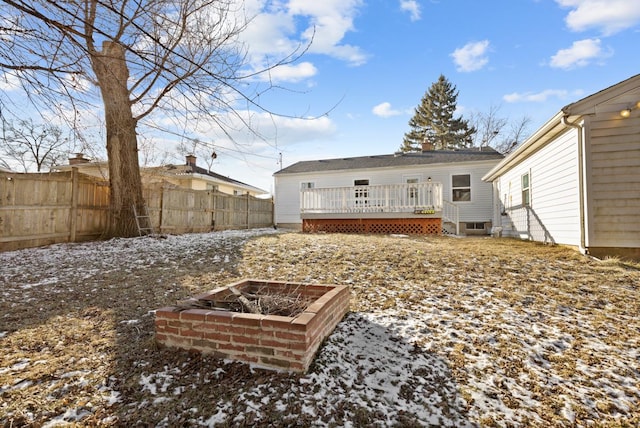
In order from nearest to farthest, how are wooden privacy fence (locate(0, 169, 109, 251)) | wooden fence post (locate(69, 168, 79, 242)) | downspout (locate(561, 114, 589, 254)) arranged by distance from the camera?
downspout (locate(561, 114, 589, 254)), wooden privacy fence (locate(0, 169, 109, 251)), wooden fence post (locate(69, 168, 79, 242))

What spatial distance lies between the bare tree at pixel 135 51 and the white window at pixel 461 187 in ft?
41.1

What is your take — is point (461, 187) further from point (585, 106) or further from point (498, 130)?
point (498, 130)

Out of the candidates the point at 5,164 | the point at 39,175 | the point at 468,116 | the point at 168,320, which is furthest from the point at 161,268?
the point at 468,116

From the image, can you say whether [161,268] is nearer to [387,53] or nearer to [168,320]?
[168,320]

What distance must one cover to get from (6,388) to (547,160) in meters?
9.66

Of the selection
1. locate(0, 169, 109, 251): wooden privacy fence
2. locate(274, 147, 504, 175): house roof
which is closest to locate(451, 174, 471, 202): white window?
locate(274, 147, 504, 175): house roof

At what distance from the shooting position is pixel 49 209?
7.09m

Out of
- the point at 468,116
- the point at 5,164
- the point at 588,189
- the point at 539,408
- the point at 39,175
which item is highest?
the point at 468,116

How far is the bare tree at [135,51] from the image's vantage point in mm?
2658

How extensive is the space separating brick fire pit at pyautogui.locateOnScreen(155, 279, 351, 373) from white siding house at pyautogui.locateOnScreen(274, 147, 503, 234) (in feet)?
27.5

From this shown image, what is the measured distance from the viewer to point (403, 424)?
72.0 inches

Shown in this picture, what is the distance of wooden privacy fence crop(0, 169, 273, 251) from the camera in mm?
6469

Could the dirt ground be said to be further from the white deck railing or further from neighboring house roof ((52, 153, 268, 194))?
neighboring house roof ((52, 153, 268, 194))

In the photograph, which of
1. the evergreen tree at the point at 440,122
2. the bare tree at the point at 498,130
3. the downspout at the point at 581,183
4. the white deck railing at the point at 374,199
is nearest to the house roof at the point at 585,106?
the downspout at the point at 581,183
